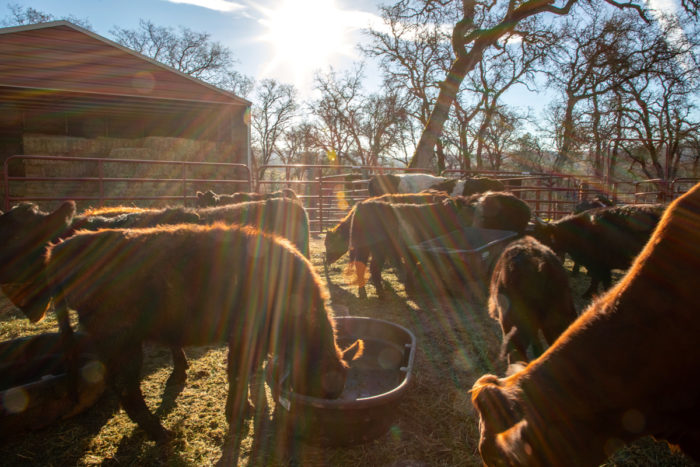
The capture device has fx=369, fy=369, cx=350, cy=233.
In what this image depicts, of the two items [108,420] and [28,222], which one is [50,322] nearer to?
[28,222]

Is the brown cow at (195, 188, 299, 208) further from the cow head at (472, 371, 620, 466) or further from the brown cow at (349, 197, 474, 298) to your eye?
the cow head at (472, 371, 620, 466)

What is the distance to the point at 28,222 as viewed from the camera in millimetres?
4742

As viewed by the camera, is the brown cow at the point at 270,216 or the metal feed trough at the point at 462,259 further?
the metal feed trough at the point at 462,259

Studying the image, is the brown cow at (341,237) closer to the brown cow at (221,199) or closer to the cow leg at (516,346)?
the brown cow at (221,199)

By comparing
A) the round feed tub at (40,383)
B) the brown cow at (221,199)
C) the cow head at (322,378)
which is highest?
the brown cow at (221,199)

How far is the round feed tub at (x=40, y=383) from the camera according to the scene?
2.52 metres

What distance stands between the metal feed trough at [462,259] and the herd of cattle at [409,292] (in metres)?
0.24

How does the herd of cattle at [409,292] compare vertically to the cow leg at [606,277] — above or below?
above

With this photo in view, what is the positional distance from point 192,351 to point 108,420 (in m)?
1.32

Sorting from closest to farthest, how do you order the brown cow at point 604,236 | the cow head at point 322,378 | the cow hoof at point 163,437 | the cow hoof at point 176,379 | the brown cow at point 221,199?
the cow head at point 322,378, the cow hoof at point 163,437, the cow hoof at point 176,379, the brown cow at point 604,236, the brown cow at point 221,199

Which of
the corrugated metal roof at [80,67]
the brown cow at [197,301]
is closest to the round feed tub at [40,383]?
the brown cow at [197,301]

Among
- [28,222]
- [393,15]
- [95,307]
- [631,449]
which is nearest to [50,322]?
Answer: [28,222]

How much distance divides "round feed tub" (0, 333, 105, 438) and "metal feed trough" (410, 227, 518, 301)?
4.55 meters

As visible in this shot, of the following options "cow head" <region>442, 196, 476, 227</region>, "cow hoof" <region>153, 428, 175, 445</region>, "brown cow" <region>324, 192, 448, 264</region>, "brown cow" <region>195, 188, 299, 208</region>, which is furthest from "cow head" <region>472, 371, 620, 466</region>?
"brown cow" <region>195, 188, 299, 208</region>
